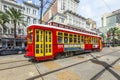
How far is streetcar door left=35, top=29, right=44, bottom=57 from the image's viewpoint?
12.7 metres

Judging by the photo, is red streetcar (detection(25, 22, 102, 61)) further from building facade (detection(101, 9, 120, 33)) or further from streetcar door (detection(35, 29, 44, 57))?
building facade (detection(101, 9, 120, 33))

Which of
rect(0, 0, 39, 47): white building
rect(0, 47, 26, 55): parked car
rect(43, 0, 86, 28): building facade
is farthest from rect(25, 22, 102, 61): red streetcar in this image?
rect(43, 0, 86, 28): building facade

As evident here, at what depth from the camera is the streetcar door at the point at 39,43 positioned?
41.6 ft

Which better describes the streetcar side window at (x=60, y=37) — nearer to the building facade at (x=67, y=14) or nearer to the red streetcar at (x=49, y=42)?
the red streetcar at (x=49, y=42)

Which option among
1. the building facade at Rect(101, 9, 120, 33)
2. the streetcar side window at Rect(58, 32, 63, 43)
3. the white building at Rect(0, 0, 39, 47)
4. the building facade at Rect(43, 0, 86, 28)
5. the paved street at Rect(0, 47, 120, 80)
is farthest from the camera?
the building facade at Rect(101, 9, 120, 33)

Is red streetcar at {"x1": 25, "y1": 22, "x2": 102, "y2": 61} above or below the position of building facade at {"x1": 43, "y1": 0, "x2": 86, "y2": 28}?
below

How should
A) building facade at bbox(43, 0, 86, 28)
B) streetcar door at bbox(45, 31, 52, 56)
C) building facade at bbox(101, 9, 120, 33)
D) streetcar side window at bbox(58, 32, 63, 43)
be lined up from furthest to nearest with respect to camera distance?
building facade at bbox(101, 9, 120, 33) → building facade at bbox(43, 0, 86, 28) → streetcar side window at bbox(58, 32, 63, 43) → streetcar door at bbox(45, 31, 52, 56)

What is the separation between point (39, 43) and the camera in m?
12.8

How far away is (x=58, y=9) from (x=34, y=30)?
48204 millimetres

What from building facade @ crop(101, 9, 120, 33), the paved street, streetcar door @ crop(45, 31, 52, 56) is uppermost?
building facade @ crop(101, 9, 120, 33)

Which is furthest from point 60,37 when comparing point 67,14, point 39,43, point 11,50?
point 67,14

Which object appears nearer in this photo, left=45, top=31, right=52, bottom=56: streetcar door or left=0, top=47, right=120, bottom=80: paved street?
left=0, top=47, right=120, bottom=80: paved street

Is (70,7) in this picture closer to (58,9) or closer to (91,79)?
(58,9)

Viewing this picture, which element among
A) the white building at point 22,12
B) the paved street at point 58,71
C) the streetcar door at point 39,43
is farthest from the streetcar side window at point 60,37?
the white building at point 22,12
